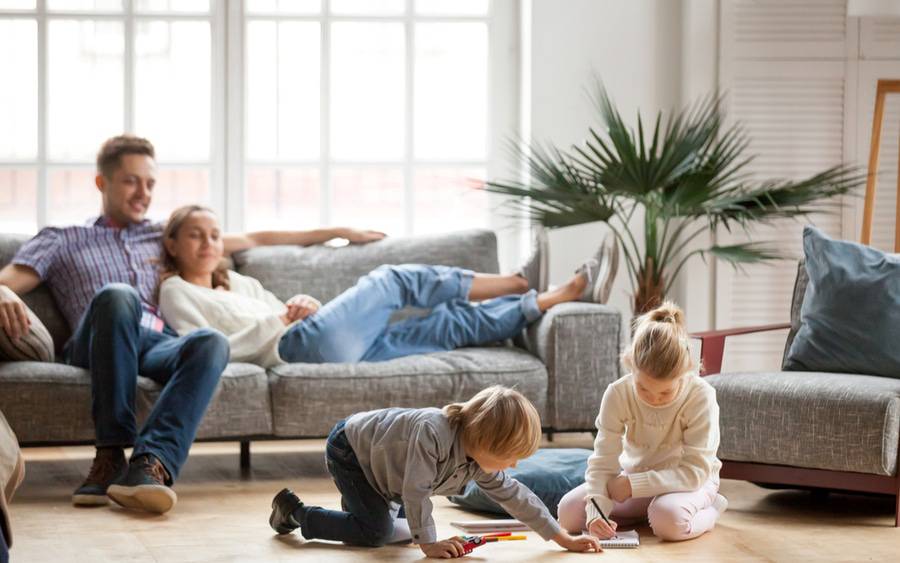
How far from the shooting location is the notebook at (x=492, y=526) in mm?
3121

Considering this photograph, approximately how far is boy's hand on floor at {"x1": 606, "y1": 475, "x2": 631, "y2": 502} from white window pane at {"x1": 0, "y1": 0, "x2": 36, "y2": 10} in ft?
10.5

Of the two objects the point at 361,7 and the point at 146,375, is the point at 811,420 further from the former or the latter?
the point at 361,7

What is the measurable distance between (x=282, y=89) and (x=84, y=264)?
4.56 ft

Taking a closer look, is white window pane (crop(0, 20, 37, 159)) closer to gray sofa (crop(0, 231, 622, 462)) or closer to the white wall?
gray sofa (crop(0, 231, 622, 462))

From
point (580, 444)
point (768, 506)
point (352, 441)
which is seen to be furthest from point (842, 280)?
point (352, 441)

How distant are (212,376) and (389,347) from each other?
757mm

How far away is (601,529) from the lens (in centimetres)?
294

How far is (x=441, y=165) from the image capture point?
5223 mm

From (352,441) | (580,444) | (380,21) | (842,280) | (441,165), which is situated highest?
(380,21)

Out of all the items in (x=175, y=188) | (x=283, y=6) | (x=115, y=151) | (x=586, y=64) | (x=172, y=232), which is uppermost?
(x=283, y=6)

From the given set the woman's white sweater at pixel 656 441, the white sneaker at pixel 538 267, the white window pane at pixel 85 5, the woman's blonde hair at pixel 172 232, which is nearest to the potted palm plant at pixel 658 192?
the white sneaker at pixel 538 267

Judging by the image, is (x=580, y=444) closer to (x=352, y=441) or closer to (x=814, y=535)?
(x=814, y=535)

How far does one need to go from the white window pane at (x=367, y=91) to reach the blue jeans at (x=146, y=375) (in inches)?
68.1

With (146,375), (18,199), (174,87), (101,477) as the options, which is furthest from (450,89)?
(101,477)
